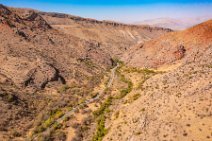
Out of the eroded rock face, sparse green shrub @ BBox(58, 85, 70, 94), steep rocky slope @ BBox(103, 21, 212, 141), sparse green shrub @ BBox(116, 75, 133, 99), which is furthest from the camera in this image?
sparse green shrub @ BBox(58, 85, 70, 94)

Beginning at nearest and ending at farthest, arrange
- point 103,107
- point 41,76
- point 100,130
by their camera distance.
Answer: point 100,130 < point 103,107 < point 41,76

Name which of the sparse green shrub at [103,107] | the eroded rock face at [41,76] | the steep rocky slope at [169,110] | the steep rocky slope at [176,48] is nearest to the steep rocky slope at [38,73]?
the eroded rock face at [41,76]

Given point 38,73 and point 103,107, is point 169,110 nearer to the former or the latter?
point 103,107

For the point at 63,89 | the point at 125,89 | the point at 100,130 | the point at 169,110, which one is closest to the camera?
the point at 169,110

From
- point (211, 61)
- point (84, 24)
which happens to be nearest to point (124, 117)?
point (211, 61)

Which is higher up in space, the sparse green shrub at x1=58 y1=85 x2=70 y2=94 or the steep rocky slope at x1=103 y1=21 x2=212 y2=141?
the steep rocky slope at x1=103 y1=21 x2=212 y2=141

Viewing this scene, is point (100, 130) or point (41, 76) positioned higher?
point (41, 76)

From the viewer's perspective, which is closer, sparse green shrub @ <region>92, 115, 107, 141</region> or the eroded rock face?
sparse green shrub @ <region>92, 115, 107, 141</region>

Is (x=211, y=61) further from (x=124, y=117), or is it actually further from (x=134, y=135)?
(x=134, y=135)

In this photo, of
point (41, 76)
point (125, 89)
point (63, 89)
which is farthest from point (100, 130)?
point (41, 76)

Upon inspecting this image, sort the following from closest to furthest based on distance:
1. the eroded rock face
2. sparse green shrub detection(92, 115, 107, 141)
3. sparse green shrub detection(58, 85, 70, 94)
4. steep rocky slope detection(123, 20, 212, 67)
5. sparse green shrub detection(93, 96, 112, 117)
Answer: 1. sparse green shrub detection(92, 115, 107, 141)
2. sparse green shrub detection(93, 96, 112, 117)
3. the eroded rock face
4. sparse green shrub detection(58, 85, 70, 94)
5. steep rocky slope detection(123, 20, 212, 67)

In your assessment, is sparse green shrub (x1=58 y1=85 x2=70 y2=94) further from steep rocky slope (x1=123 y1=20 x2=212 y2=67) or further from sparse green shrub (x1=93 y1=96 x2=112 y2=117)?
steep rocky slope (x1=123 y1=20 x2=212 y2=67)

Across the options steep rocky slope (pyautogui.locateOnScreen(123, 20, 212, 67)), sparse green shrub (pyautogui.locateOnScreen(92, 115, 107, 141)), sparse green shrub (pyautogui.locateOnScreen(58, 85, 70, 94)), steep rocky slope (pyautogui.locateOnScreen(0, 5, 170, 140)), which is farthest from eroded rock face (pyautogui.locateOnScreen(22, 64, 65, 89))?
steep rocky slope (pyautogui.locateOnScreen(123, 20, 212, 67))
